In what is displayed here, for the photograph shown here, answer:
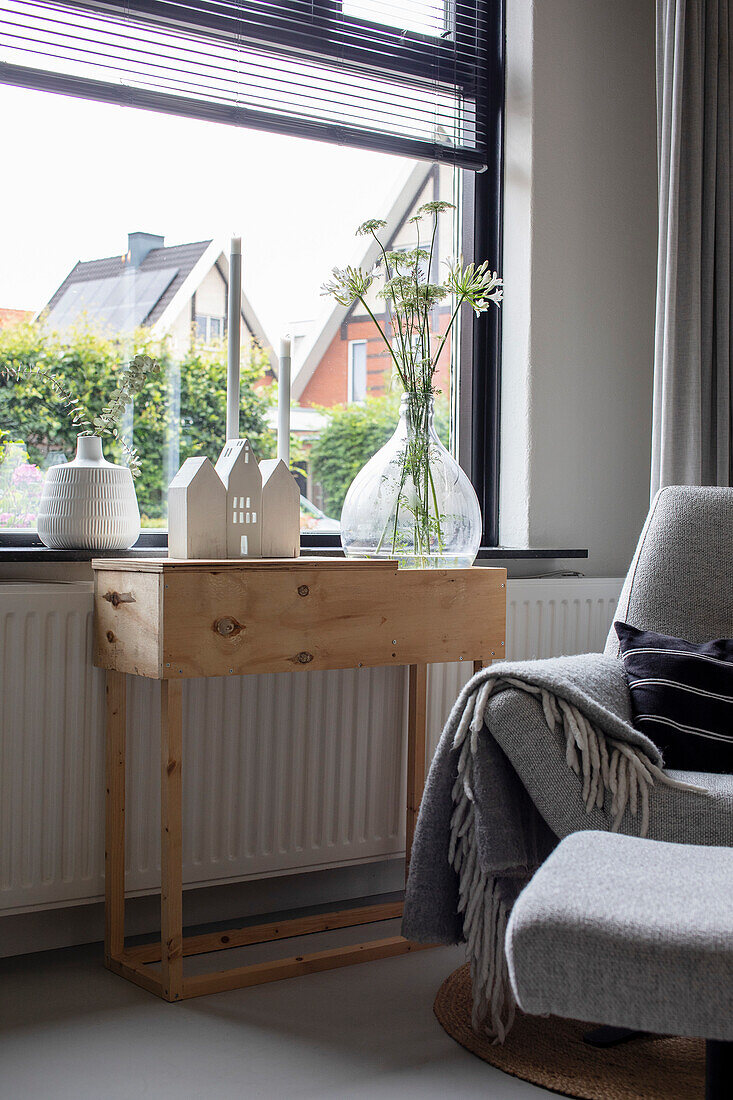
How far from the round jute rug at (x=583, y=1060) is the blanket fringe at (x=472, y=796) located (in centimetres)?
4

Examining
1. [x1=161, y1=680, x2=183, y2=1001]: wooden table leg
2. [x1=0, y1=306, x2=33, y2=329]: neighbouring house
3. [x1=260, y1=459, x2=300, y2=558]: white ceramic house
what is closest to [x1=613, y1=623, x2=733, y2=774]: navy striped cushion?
[x1=260, y1=459, x2=300, y2=558]: white ceramic house

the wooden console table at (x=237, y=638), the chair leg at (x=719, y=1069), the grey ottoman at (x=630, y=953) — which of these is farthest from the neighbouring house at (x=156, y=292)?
the chair leg at (x=719, y=1069)

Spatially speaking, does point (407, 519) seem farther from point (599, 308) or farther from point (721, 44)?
point (721, 44)

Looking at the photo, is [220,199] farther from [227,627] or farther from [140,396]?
[227,627]

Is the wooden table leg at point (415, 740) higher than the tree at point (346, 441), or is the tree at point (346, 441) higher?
the tree at point (346, 441)

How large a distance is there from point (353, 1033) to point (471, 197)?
1838 millimetres

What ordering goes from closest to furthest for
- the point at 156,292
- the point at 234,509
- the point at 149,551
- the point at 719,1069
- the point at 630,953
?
the point at 630,953, the point at 719,1069, the point at 234,509, the point at 149,551, the point at 156,292

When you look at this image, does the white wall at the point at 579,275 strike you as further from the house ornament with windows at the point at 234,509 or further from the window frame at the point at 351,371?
the house ornament with windows at the point at 234,509

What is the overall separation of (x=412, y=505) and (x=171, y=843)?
73cm

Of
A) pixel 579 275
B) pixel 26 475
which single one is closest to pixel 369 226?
pixel 579 275

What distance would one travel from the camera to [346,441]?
92.4 inches

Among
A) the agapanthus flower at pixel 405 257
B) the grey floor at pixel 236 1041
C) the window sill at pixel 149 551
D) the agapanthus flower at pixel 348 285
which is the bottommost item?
the grey floor at pixel 236 1041

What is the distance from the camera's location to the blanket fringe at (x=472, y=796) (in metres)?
1.42

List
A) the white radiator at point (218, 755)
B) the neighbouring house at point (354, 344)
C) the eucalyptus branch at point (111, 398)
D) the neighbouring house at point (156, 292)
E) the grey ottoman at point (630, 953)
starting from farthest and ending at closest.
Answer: the neighbouring house at point (354, 344)
the neighbouring house at point (156, 292)
the eucalyptus branch at point (111, 398)
the white radiator at point (218, 755)
the grey ottoman at point (630, 953)
